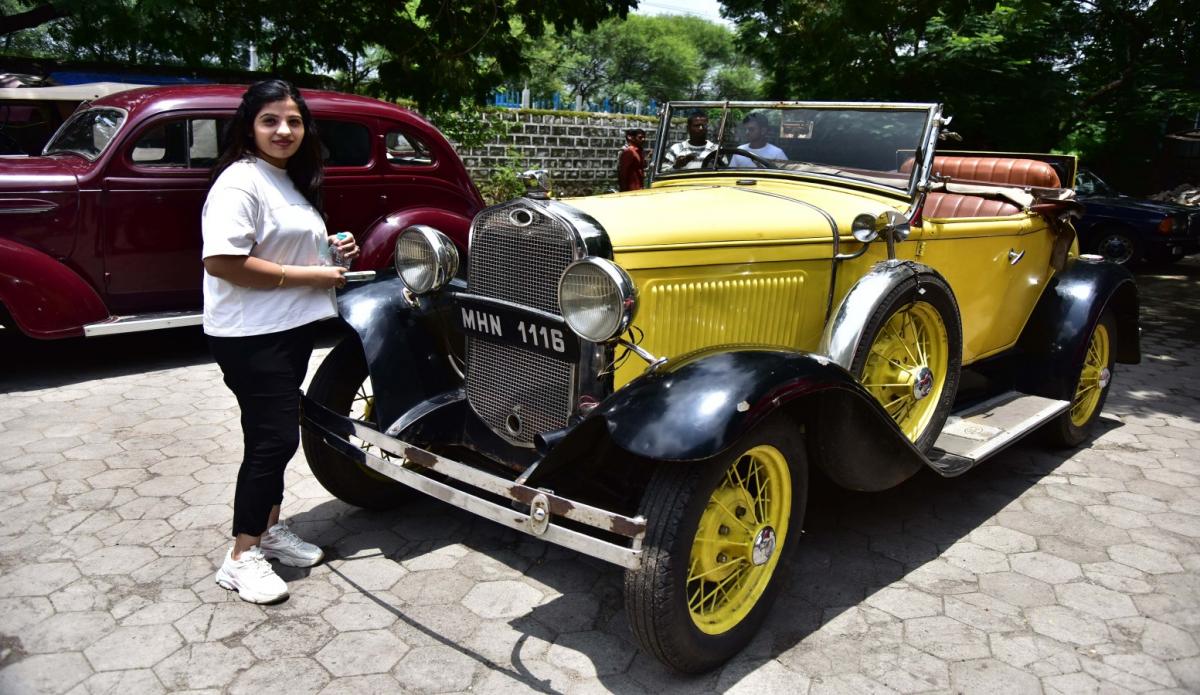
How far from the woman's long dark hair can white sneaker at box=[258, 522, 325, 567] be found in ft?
4.12

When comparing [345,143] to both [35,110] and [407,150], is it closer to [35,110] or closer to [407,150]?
[407,150]

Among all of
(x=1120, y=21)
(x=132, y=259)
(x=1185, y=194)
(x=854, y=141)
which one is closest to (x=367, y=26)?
(x=132, y=259)

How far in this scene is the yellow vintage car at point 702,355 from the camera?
2.50 meters

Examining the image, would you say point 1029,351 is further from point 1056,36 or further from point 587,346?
point 1056,36

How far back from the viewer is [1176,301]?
384 inches

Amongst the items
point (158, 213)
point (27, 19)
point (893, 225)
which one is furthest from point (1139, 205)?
point (27, 19)

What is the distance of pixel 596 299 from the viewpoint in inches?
102

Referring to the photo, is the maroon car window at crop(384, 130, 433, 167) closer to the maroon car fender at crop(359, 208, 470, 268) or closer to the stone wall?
the maroon car fender at crop(359, 208, 470, 268)

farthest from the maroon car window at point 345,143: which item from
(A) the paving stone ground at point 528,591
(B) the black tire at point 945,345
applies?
(B) the black tire at point 945,345

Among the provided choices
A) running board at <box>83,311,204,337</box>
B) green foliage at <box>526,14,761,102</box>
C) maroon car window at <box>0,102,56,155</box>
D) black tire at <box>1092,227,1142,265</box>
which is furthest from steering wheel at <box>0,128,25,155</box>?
green foliage at <box>526,14,761,102</box>

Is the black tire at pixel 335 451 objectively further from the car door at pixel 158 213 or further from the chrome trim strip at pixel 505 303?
the car door at pixel 158 213

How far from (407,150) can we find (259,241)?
427cm

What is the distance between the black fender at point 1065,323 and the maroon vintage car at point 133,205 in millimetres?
4377

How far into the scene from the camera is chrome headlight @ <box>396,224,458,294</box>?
10.5 ft
